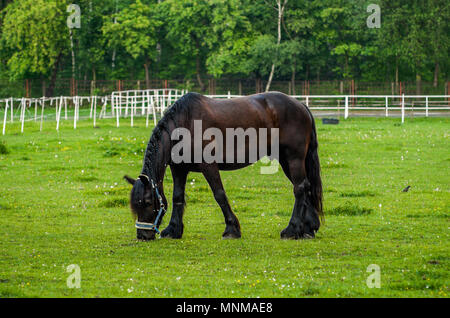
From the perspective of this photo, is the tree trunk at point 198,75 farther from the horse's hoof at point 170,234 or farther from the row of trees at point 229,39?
the horse's hoof at point 170,234

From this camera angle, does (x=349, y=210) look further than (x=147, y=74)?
No

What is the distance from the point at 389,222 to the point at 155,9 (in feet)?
146

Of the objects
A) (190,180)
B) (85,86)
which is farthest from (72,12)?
(190,180)

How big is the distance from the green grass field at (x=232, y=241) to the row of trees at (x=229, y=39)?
91.6 feet

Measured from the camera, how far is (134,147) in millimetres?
20250

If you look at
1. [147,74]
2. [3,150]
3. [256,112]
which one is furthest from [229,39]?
[256,112]

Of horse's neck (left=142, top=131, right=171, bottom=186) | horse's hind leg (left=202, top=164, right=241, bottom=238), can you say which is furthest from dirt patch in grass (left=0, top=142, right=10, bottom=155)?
horse's hind leg (left=202, top=164, right=241, bottom=238)

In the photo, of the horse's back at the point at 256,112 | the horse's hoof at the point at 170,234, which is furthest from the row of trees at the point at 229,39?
the horse's hoof at the point at 170,234

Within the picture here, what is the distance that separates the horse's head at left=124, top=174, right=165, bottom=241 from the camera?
8734 millimetres

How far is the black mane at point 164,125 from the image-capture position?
8.91 m

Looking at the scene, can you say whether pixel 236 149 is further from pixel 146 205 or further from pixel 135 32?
pixel 135 32

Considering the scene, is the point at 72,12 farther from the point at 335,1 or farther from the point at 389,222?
the point at 389,222

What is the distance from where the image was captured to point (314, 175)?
962 centimetres

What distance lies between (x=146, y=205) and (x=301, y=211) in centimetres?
216
